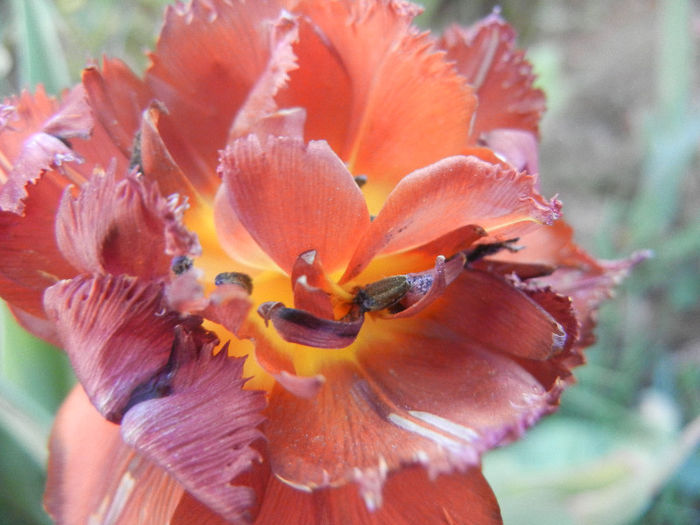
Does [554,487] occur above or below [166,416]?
below

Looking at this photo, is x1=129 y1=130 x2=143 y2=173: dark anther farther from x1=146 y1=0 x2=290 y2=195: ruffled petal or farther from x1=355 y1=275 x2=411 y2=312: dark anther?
x1=355 y1=275 x2=411 y2=312: dark anther

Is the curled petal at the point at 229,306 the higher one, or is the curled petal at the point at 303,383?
the curled petal at the point at 229,306

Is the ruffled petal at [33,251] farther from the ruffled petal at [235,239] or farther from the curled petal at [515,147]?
the curled petal at [515,147]

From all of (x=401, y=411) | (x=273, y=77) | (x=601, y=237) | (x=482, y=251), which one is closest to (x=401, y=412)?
(x=401, y=411)

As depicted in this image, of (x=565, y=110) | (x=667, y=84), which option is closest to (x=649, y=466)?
(x=667, y=84)

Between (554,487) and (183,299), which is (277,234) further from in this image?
(554,487)

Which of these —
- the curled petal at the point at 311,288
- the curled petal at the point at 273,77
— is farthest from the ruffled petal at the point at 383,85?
the curled petal at the point at 311,288
